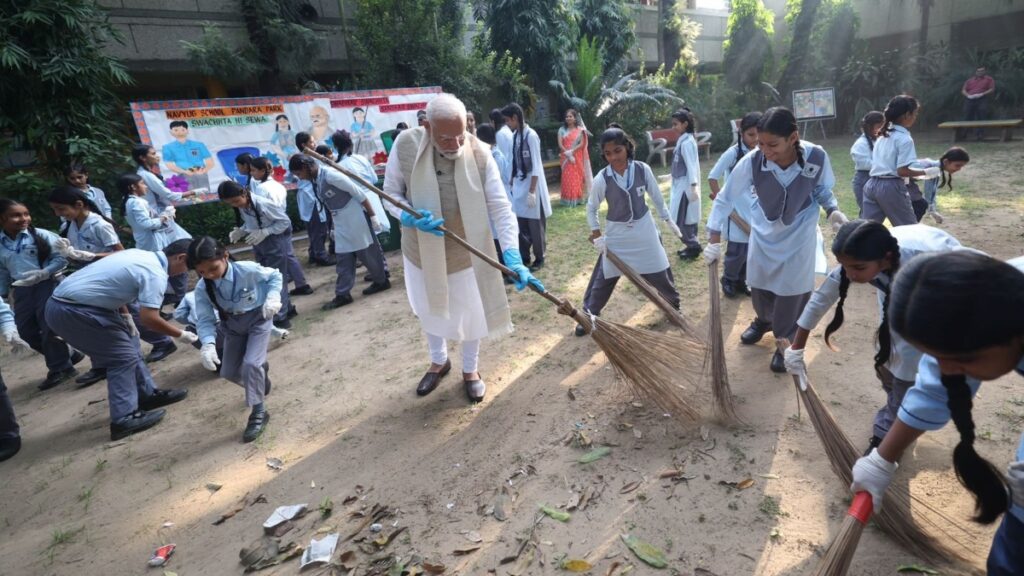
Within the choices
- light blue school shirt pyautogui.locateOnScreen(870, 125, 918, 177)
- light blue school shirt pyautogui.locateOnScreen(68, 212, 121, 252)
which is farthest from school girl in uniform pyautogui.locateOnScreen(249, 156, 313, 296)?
light blue school shirt pyautogui.locateOnScreen(870, 125, 918, 177)

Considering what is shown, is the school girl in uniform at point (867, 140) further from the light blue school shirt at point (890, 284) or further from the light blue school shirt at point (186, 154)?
the light blue school shirt at point (186, 154)

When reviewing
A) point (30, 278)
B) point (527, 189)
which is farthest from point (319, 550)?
point (527, 189)

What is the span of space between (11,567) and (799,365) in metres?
4.11

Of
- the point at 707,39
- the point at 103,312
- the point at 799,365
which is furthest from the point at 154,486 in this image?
the point at 707,39

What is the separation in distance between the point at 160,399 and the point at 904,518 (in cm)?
489

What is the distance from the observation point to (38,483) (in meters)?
3.33

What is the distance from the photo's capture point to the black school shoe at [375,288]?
6.25 meters

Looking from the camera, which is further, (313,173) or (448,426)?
(313,173)

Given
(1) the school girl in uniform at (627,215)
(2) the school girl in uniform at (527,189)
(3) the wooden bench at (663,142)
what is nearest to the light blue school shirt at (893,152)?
(1) the school girl in uniform at (627,215)

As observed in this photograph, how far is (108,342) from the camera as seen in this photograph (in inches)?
144

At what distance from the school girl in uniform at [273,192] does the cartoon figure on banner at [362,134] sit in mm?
3706

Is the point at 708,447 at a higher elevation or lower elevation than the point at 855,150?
lower

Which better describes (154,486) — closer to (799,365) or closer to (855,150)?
(799,365)

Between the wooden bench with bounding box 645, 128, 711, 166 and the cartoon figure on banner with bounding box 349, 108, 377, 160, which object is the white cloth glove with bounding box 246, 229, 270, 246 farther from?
the wooden bench with bounding box 645, 128, 711, 166
